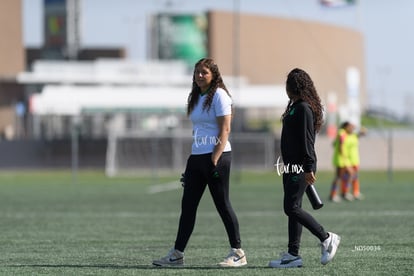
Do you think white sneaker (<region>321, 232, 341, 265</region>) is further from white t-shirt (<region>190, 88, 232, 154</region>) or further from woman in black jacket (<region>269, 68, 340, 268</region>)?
white t-shirt (<region>190, 88, 232, 154</region>)

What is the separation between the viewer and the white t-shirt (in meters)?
11.4

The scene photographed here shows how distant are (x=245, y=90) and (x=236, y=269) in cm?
5186

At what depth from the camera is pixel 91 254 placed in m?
13.0

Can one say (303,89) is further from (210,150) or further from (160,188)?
(160,188)

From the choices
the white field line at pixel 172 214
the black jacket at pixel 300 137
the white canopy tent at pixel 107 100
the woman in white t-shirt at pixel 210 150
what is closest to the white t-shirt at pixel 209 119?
the woman in white t-shirt at pixel 210 150

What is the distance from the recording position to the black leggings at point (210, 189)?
1141 cm

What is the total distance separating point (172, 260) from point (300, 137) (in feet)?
6.02

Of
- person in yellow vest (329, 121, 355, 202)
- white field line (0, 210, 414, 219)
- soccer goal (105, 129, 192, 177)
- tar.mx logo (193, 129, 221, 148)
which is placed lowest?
soccer goal (105, 129, 192, 177)

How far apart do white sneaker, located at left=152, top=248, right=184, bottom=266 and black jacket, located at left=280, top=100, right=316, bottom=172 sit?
1.47 metres

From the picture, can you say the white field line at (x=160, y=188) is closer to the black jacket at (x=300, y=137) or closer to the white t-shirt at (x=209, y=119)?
the white t-shirt at (x=209, y=119)

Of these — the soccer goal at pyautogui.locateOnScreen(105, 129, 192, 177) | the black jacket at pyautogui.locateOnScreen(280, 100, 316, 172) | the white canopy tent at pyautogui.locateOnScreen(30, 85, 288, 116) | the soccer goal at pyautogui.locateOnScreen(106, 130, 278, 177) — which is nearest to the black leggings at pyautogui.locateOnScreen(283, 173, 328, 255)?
the black jacket at pyautogui.locateOnScreen(280, 100, 316, 172)

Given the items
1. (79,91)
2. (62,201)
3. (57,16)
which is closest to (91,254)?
(62,201)

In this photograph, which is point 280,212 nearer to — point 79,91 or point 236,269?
point 236,269

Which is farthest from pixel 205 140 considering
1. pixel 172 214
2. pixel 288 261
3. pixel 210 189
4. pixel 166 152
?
pixel 166 152
